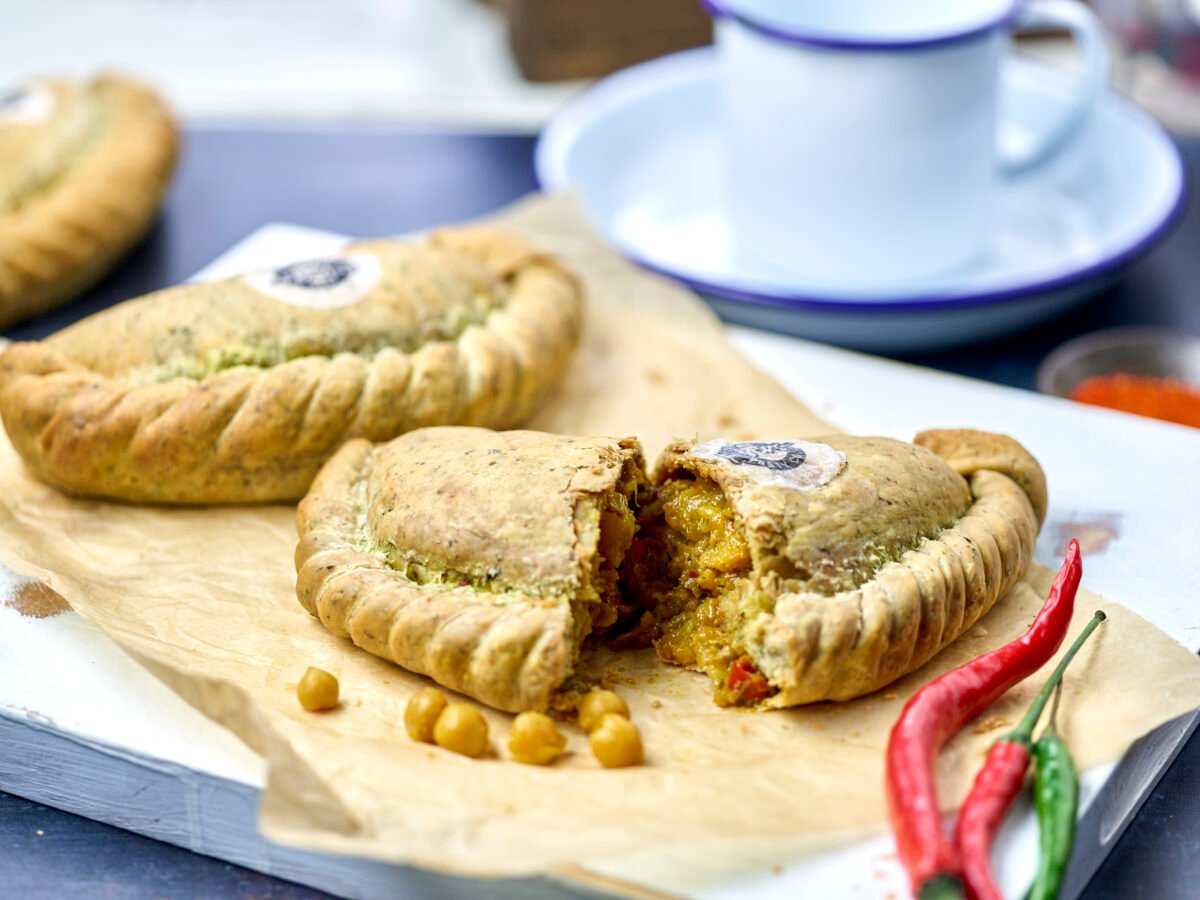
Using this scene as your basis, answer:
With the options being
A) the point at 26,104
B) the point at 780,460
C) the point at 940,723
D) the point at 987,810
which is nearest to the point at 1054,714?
the point at 940,723

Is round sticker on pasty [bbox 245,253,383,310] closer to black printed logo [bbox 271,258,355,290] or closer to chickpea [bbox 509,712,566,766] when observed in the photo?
black printed logo [bbox 271,258,355,290]

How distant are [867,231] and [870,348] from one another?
1.40 feet

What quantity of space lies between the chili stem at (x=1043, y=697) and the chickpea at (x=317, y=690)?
149 centimetres

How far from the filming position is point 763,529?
332cm

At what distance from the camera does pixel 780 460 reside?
3.52m

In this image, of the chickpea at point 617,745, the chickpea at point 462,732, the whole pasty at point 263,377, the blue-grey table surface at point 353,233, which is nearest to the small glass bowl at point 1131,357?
the blue-grey table surface at point 353,233

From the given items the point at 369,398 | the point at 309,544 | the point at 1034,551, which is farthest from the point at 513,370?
the point at 1034,551

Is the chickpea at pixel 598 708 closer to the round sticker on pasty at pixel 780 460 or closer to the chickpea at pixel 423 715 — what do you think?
the chickpea at pixel 423 715

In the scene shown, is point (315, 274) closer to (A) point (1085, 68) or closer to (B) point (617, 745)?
(B) point (617, 745)

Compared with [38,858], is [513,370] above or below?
above

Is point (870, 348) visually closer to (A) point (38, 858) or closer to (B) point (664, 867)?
(B) point (664, 867)

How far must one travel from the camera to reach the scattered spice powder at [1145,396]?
4.73 metres

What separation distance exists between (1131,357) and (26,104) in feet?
15.1

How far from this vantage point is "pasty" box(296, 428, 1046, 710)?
3232mm
